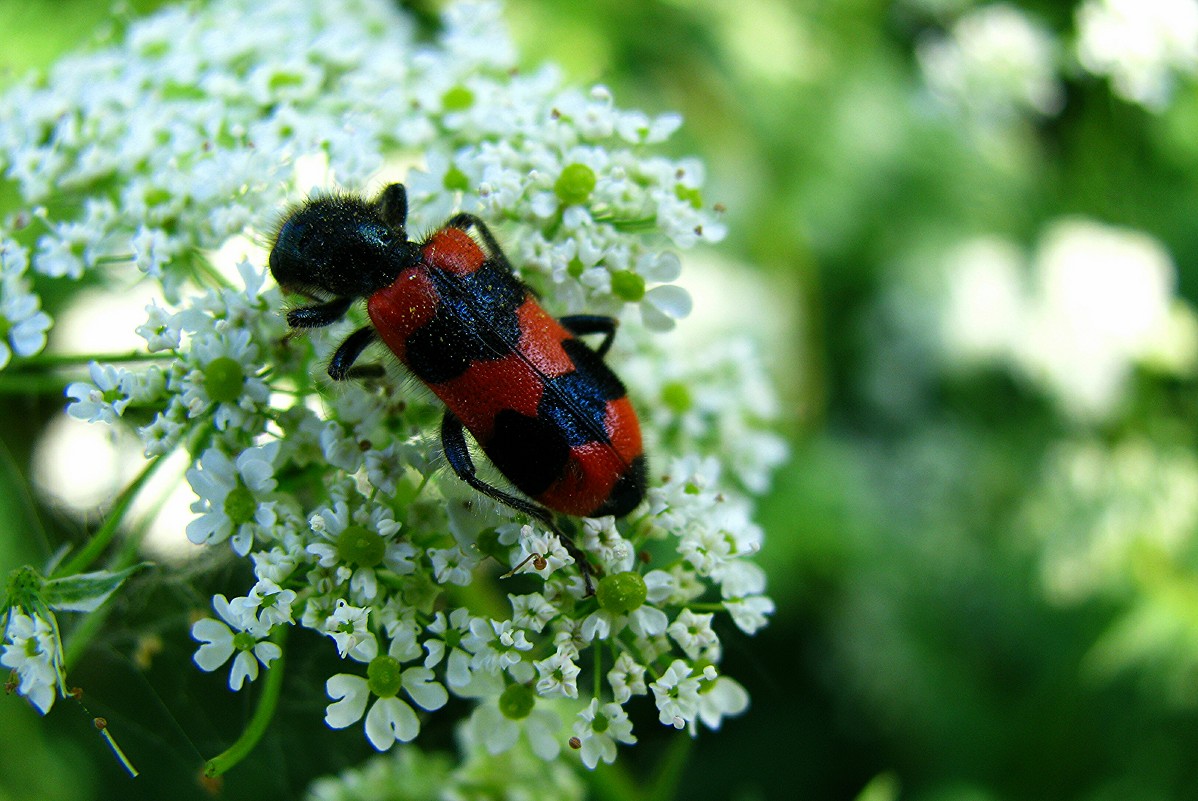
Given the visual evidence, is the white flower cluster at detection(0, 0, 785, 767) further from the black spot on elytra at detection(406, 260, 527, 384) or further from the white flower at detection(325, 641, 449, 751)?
the black spot on elytra at detection(406, 260, 527, 384)

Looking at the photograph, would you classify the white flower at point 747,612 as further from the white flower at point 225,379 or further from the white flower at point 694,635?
the white flower at point 225,379

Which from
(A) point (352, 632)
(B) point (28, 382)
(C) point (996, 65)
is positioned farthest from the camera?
(C) point (996, 65)

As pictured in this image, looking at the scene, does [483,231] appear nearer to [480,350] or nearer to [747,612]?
[480,350]

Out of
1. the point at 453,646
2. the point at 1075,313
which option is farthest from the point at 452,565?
the point at 1075,313

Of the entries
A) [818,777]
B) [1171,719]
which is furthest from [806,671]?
[1171,719]

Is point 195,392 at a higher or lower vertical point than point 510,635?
higher

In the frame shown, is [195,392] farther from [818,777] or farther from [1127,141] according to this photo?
[1127,141]

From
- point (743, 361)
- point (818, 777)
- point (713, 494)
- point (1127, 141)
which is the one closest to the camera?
point (713, 494)
